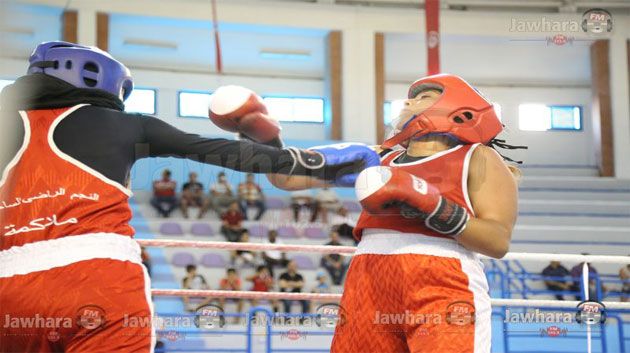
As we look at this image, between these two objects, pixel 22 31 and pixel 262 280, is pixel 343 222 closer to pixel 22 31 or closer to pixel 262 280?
pixel 262 280

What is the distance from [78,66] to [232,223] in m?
6.08

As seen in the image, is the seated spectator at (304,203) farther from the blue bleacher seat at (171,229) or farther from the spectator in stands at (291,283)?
the blue bleacher seat at (171,229)

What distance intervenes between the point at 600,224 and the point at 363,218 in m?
4.70

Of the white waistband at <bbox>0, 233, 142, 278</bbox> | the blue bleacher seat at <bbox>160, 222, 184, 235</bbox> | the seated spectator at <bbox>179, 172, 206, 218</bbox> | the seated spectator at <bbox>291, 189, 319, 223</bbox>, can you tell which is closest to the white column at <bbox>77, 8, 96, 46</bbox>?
the seated spectator at <bbox>179, 172, 206, 218</bbox>

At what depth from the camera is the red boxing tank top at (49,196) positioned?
1.88 metres

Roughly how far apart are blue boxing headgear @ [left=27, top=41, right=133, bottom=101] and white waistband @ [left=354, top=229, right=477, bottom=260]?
0.90 meters

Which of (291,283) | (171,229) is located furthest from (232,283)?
(171,229)

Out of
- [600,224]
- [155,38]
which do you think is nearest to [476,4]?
[155,38]

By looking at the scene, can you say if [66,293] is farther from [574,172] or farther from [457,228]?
[574,172]

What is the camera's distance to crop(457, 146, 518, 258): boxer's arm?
7.18 feet

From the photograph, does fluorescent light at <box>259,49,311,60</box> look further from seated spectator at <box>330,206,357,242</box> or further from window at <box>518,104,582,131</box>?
seated spectator at <box>330,206,357,242</box>

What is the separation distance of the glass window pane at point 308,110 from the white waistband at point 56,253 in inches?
398

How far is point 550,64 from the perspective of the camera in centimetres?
1282

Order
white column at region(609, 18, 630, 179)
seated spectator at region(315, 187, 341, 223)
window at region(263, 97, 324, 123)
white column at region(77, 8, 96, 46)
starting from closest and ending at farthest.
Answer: seated spectator at region(315, 187, 341, 223), white column at region(77, 8, 96, 46), white column at region(609, 18, 630, 179), window at region(263, 97, 324, 123)
